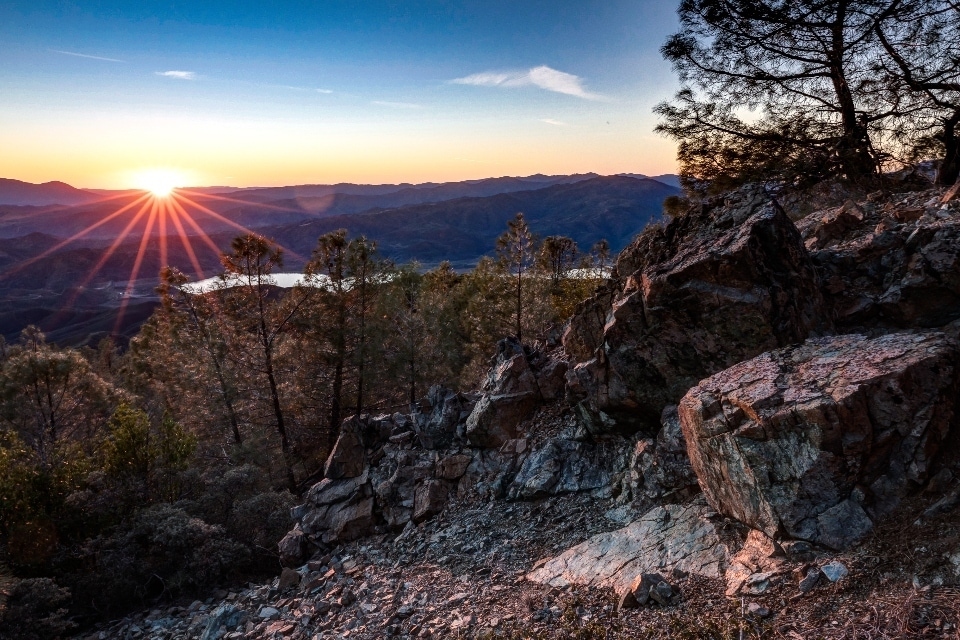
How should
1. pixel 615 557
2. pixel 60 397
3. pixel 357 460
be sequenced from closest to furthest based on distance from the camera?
1. pixel 615 557
2. pixel 357 460
3. pixel 60 397

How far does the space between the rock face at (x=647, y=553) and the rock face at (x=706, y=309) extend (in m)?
2.44

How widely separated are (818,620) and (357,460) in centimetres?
1128

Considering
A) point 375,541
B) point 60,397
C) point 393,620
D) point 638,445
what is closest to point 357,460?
point 375,541

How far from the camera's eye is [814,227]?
1227 centimetres

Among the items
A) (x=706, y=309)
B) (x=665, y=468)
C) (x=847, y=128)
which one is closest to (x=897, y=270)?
(x=706, y=309)

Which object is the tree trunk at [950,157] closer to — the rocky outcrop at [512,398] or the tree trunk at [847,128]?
the tree trunk at [847,128]

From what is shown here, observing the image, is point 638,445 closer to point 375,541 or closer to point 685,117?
point 375,541

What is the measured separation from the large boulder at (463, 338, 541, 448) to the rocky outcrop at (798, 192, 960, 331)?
21.3 feet

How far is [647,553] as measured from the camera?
7.48m

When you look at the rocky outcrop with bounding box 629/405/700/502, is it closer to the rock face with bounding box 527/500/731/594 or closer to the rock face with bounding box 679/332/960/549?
the rock face with bounding box 527/500/731/594

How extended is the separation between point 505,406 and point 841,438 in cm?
752

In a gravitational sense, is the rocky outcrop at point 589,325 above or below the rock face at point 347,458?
above

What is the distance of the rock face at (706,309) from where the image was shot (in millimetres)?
8820

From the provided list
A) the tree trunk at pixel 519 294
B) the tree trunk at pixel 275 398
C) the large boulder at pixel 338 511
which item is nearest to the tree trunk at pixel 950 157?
the large boulder at pixel 338 511
